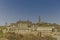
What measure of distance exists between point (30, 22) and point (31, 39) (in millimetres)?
20406

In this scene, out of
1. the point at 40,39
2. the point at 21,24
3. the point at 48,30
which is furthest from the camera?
the point at 21,24

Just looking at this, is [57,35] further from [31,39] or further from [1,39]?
[1,39]

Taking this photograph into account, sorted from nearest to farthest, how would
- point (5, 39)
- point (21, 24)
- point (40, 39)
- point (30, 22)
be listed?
point (5, 39) → point (40, 39) → point (21, 24) → point (30, 22)

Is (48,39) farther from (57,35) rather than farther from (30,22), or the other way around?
(30,22)

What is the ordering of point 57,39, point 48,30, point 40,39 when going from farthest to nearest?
point 48,30 < point 57,39 < point 40,39

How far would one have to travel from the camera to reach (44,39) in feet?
66.7

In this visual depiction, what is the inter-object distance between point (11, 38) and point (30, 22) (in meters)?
21.4

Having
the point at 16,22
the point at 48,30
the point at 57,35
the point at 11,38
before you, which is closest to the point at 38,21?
the point at 16,22

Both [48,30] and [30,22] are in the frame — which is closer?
→ [48,30]

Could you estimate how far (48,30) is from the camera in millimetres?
28938

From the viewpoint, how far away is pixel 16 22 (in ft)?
126

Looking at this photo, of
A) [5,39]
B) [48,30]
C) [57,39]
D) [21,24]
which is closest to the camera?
[5,39]

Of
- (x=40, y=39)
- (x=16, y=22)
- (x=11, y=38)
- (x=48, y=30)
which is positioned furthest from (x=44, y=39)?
(x=16, y=22)

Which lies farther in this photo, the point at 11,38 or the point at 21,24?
the point at 21,24
